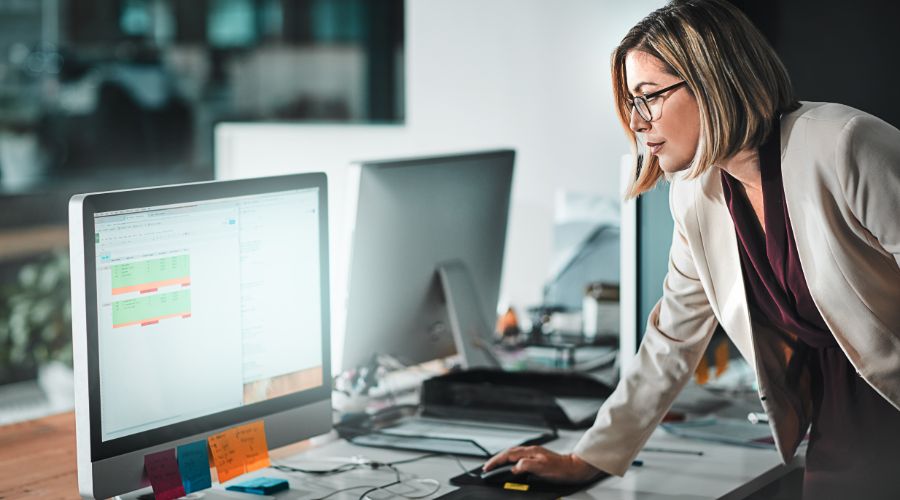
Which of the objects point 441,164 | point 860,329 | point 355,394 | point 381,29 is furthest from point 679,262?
point 381,29

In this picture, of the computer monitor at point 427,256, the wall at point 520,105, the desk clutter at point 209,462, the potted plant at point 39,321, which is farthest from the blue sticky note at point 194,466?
the potted plant at point 39,321

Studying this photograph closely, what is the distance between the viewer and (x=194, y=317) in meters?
1.47

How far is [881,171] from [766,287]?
0.93 feet

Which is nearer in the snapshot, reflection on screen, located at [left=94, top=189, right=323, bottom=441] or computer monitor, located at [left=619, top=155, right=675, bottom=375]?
reflection on screen, located at [left=94, top=189, right=323, bottom=441]

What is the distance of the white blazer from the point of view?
1359mm

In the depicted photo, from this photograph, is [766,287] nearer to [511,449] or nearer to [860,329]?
[860,329]

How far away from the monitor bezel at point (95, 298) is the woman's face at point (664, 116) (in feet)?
1.54

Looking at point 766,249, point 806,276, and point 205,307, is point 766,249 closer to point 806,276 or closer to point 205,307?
point 806,276

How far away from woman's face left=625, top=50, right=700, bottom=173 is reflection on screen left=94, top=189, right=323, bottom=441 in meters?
0.48

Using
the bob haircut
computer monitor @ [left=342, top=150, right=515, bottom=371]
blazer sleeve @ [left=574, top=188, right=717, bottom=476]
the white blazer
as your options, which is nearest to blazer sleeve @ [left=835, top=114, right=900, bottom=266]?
the white blazer

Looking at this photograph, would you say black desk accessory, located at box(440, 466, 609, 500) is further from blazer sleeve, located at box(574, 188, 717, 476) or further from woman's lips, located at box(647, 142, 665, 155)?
woman's lips, located at box(647, 142, 665, 155)

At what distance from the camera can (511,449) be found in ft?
5.37

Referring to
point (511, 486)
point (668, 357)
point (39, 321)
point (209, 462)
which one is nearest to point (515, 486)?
point (511, 486)

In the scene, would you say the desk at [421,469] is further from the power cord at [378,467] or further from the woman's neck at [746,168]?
the woman's neck at [746,168]
